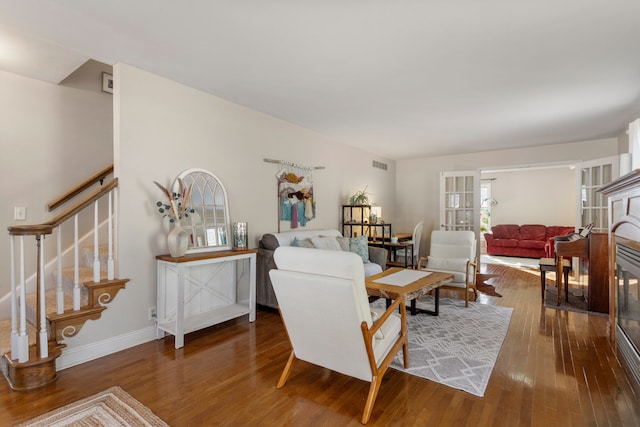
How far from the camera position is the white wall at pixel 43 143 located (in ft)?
9.98

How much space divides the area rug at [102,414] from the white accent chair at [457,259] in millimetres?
3602

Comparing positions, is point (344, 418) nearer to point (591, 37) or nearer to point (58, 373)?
point (58, 373)

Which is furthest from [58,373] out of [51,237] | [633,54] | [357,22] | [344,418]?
[633,54]

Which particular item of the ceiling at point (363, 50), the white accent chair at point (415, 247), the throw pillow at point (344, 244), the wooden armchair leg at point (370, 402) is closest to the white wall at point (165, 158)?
the ceiling at point (363, 50)

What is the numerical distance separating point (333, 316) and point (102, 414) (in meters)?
1.51

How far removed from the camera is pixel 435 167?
294 inches

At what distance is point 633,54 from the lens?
2660mm

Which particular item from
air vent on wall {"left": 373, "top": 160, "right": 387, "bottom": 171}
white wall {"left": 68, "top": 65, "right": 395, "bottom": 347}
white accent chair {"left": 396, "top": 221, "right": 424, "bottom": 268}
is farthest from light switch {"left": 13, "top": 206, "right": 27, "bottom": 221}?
air vent on wall {"left": 373, "top": 160, "right": 387, "bottom": 171}

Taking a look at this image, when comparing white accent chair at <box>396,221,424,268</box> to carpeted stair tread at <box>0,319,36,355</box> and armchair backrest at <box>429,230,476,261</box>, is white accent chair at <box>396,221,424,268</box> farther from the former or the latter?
carpeted stair tread at <box>0,319,36,355</box>

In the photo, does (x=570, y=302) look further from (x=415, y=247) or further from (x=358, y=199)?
(x=358, y=199)

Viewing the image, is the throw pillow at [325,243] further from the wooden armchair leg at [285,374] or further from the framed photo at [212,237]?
the wooden armchair leg at [285,374]

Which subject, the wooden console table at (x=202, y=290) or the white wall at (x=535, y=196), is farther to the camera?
the white wall at (x=535, y=196)

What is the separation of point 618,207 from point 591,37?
1468 mm

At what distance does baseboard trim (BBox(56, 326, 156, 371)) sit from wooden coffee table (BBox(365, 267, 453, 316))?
2159mm
